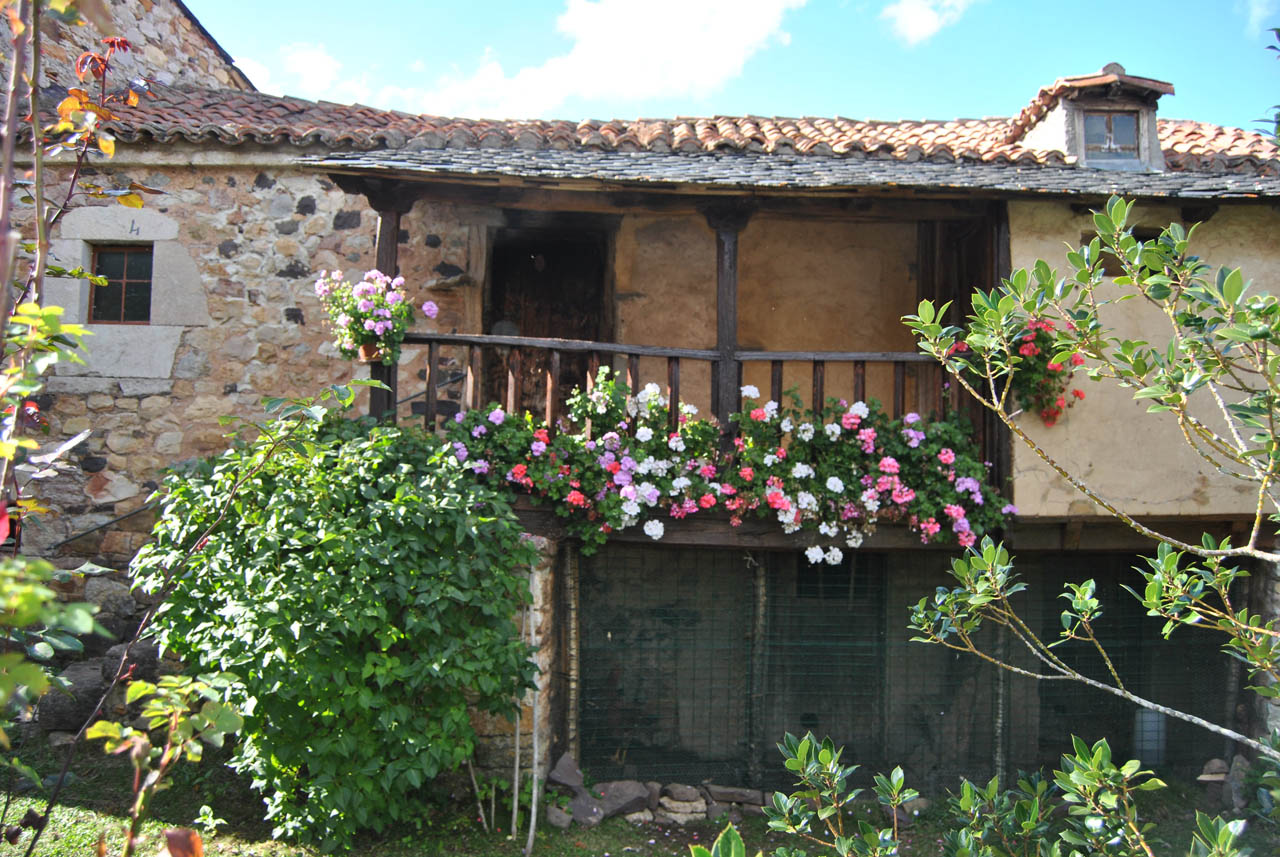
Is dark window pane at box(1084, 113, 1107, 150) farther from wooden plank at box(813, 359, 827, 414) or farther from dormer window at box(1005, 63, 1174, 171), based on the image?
wooden plank at box(813, 359, 827, 414)

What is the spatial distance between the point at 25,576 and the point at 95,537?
6.49 m

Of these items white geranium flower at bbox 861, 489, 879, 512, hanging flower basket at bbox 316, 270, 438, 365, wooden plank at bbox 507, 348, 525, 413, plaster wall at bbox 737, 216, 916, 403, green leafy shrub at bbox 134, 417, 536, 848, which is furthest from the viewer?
plaster wall at bbox 737, 216, 916, 403

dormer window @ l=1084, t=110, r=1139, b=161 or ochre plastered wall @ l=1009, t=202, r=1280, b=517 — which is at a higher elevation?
dormer window @ l=1084, t=110, r=1139, b=161

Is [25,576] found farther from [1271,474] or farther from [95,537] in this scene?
[95,537]

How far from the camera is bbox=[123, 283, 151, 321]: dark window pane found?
727cm

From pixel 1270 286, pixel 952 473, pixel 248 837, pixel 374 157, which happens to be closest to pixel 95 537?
pixel 248 837

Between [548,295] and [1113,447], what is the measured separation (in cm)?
447

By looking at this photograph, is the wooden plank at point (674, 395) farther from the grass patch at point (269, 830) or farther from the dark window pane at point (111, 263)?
the dark window pane at point (111, 263)

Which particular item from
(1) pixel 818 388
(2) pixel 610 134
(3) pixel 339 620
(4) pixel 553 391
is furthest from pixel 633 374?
(2) pixel 610 134

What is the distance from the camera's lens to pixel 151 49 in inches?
344

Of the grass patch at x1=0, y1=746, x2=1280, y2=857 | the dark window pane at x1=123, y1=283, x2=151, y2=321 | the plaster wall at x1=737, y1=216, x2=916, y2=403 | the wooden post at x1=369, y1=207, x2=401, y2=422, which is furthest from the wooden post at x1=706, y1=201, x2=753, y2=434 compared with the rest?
the dark window pane at x1=123, y1=283, x2=151, y2=321

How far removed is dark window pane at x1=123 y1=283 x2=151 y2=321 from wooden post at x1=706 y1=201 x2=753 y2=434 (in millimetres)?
4282

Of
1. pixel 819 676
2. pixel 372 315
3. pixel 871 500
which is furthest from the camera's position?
pixel 819 676

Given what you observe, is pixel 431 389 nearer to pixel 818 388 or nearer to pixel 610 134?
pixel 818 388
